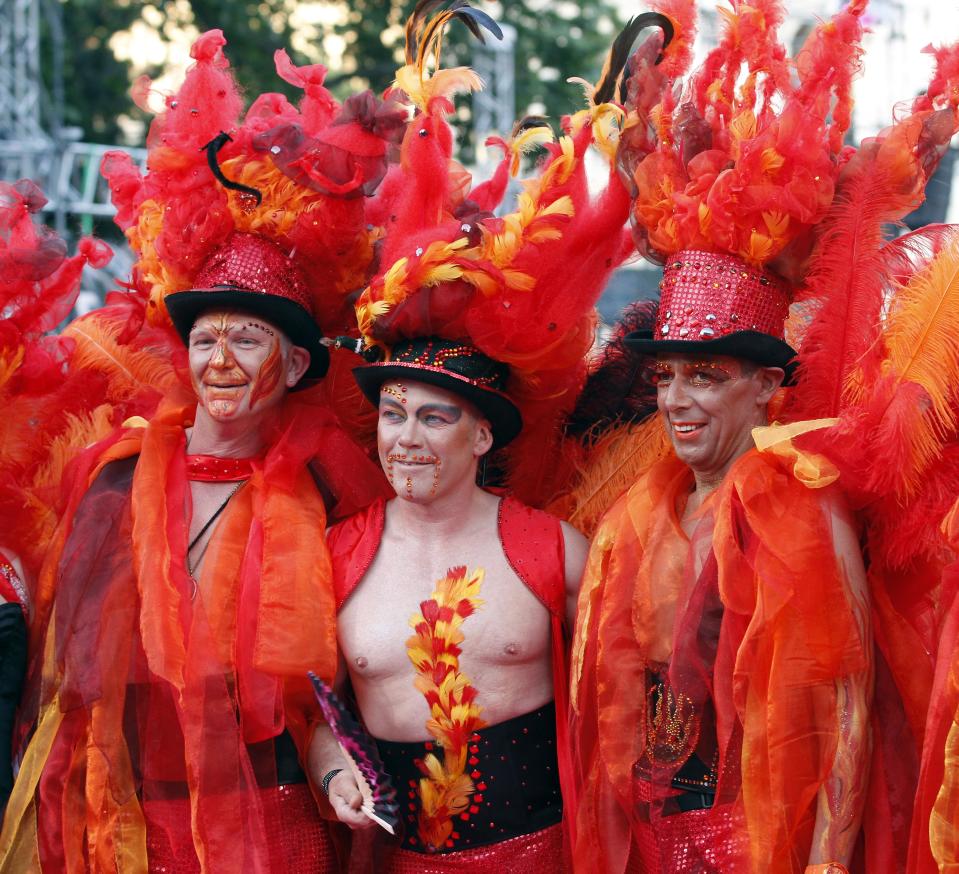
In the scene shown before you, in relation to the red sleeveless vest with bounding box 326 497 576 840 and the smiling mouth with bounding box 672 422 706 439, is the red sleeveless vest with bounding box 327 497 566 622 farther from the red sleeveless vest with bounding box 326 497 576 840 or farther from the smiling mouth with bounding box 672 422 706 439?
the smiling mouth with bounding box 672 422 706 439

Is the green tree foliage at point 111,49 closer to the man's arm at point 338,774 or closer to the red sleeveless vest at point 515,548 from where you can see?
the red sleeveless vest at point 515,548

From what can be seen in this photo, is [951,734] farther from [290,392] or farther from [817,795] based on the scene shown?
[290,392]

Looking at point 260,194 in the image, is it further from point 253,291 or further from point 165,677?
point 165,677

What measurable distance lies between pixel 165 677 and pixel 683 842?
1.36 meters

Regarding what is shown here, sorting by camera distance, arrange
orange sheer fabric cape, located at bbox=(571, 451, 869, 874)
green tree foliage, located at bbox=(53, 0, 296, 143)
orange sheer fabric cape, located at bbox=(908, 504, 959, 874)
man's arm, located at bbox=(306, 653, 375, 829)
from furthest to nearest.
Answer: green tree foliage, located at bbox=(53, 0, 296, 143)
man's arm, located at bbox=(306, 653, 375, 829)
orange sheer fabric cape, located at bbox=(571, 451, 869, 874)
orange sheer fabric cape, located at bbox=(908, 504, 959, 874)

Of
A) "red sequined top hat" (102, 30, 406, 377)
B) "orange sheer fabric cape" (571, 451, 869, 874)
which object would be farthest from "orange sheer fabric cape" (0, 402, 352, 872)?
"orange sheer fabric cape" (571, 451, 869, 874)

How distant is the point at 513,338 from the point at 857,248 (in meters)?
0.93

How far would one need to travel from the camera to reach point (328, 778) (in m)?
3.26

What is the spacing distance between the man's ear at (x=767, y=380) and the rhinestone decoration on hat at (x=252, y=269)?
1341 millimetres

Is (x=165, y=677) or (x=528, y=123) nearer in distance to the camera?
(x=165, y=677)

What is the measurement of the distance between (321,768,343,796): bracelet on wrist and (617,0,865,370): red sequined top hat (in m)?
1.37

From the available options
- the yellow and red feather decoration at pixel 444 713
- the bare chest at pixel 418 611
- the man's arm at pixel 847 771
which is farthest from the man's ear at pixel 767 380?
the yellow and red feather decoration at pixel 444 713

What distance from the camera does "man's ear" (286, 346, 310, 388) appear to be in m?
3.64

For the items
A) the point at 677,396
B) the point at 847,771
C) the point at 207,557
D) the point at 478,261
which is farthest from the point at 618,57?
the point at 847,771
